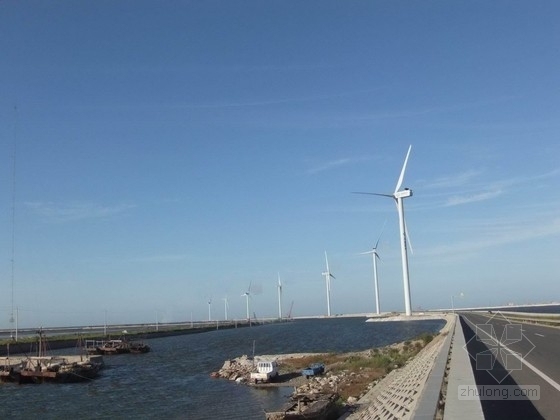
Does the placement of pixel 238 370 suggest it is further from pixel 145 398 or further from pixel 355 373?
pixel 355 373

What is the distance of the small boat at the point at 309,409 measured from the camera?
29.9 metres

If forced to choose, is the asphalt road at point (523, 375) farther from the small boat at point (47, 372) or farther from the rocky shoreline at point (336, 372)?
the small boat at point (47, 372)

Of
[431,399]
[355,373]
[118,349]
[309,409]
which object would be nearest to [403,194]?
[118,349]

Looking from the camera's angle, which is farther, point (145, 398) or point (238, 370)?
point (238, 370)

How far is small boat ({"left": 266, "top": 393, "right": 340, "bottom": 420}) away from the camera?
2994cm

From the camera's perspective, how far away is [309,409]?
3064cm

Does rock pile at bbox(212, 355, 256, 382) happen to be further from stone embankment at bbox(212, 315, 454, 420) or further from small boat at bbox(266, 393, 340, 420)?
small boat at bbox(266, 393, 340, 420)

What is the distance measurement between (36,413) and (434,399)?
138 feet

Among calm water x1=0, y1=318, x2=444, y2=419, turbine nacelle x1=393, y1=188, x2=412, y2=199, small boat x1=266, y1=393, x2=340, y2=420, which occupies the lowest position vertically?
calm water x1=0, y1=318, x2=444, y2=419

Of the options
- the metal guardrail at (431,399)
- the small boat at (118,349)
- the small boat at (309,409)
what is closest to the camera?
the metal guardrail at (431,399)

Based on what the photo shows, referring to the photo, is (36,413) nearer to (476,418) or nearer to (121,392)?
(121,392)

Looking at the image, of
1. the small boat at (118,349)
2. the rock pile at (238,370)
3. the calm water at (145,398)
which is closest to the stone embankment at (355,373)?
the rock pile at (238,370)

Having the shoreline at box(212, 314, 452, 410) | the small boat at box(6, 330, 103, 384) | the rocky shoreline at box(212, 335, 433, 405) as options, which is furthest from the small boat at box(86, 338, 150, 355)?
the shoreline at box(212, 314, 452, 410)

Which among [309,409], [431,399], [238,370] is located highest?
[431,399]
